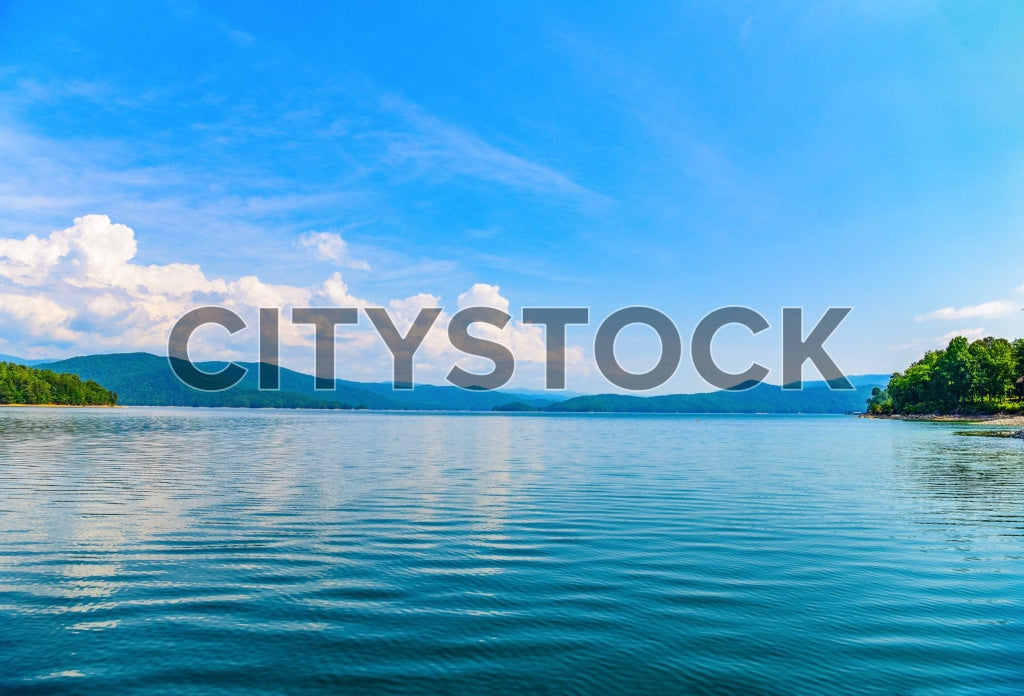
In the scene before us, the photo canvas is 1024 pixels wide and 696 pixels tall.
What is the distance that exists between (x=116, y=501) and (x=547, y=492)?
941 inches

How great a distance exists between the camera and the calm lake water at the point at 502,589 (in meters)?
12.3

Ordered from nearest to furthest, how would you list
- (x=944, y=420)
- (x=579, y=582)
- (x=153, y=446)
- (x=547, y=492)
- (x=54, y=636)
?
(x=54, y=636), (x=579, y=582), (x=547, y=492), (x=153, y=446), (x=944, y=420)

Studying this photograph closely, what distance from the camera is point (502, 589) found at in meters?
17.9

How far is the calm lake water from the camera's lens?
12.3 m

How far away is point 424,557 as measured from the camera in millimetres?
21703

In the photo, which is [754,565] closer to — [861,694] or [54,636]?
[861,694]

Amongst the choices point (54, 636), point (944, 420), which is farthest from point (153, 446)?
point (944, 420)

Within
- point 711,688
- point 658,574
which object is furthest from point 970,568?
point 711,688

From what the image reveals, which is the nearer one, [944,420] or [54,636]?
[54,636]

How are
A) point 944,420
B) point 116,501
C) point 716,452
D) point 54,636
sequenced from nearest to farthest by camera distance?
point 54,636 < point 116,501 < point 716,452 < point 944,420

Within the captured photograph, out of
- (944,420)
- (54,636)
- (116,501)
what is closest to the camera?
(54,636)

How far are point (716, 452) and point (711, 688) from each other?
67.8 m

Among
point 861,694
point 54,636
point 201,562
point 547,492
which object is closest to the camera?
point 861,694

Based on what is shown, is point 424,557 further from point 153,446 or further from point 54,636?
point 153,446
